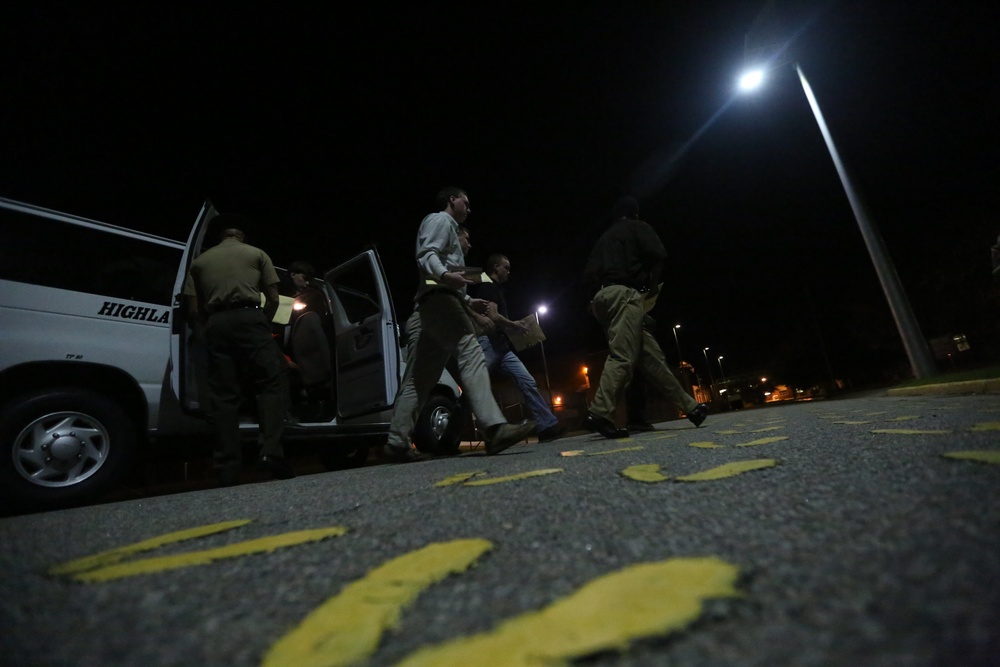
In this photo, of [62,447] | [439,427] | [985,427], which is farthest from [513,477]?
[439,427]

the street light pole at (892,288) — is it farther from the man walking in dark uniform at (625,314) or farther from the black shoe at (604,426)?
the black shoe at (604,426)

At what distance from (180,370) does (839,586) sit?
3.53 metres

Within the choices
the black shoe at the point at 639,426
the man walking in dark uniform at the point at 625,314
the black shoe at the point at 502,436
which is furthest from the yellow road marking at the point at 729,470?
the black shoe at the point at 639,426

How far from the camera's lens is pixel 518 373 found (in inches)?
180

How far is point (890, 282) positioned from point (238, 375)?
9.88m

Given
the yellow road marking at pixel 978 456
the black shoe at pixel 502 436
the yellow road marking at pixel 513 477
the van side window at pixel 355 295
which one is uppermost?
the van side window at pixel 355 295

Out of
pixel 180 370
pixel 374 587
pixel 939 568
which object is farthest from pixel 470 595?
pixel 180 370

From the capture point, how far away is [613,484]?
1.38 metres

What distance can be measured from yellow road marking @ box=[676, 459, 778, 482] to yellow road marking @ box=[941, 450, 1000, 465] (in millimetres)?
419

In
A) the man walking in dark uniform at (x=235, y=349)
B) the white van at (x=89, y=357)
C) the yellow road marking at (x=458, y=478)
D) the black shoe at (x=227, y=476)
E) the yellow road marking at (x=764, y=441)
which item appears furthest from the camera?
the man walking in dark uniform at (x=235, y=349)

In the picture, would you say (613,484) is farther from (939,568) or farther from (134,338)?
(134,338)

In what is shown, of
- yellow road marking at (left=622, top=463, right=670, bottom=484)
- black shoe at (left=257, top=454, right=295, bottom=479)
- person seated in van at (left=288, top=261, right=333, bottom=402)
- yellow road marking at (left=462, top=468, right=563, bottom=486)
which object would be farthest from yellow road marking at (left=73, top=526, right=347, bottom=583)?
person seated in van at (left=288, top=261, right=333, bottom=402)

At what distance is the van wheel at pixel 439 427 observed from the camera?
464cm

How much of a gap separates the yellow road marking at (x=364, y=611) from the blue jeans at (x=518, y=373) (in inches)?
145
